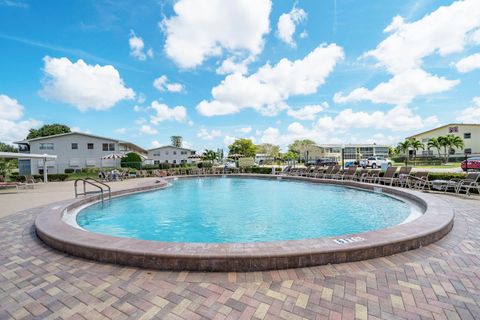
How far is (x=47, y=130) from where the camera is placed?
4631cm

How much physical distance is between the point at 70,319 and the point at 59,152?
31.9 meters

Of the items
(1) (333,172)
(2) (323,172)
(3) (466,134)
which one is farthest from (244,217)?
(3) (466,134)

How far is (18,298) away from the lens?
2.46 metres

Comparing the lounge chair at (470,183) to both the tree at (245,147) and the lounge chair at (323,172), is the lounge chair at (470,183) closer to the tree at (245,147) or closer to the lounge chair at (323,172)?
the lounge chair at (323,172)

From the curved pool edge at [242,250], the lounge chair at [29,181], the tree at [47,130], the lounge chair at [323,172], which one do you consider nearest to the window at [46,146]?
the lounge chair at [29,181]

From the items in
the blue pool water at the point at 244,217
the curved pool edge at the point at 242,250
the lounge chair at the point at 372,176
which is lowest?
the blue pool water at the point at 244,217

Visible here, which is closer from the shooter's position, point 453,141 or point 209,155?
point 453,141

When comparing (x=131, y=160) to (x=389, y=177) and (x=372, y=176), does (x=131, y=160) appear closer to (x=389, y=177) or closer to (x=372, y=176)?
(x=372, y=176)

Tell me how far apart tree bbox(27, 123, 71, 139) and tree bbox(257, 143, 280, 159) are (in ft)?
154

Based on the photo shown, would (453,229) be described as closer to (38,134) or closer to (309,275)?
(309,275)

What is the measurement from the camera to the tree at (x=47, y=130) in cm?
4591

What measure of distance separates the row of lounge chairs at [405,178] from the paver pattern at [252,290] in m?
7.26

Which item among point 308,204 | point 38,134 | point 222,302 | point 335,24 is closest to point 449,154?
point 335,24

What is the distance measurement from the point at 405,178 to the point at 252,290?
464 inches
